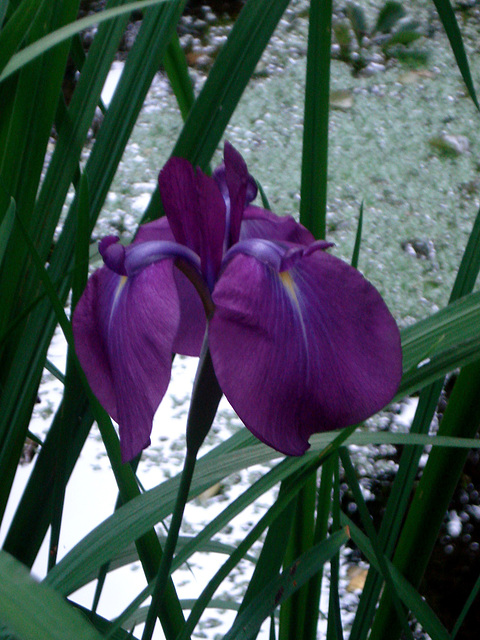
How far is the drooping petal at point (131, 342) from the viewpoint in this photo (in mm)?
359

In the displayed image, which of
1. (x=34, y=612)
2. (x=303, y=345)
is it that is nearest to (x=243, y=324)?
(x=303, y=345)

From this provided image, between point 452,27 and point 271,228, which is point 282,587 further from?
point 452,27

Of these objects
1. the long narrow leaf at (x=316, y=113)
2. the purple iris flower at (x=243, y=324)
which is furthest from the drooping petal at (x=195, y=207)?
the long narrow leaf at (x=316, y=113)

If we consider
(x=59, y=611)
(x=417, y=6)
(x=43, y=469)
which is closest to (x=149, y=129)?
(x=417, y=6)

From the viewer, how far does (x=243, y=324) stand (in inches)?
12.5

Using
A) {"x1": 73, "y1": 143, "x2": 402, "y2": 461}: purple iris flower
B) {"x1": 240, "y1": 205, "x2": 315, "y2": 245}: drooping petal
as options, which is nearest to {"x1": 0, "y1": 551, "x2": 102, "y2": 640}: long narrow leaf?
{"x1": 73, "y1": 143, "x2": 402, "y2": 461}: purple iris flower

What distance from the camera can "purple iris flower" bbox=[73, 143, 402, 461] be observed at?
1.05 ft

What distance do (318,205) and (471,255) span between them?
117 millimetres

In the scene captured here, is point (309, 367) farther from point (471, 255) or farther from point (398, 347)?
point (471, 255)

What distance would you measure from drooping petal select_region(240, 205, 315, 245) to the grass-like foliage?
0.30ft

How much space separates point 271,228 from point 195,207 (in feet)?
0.19

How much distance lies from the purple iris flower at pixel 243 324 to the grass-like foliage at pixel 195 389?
42mm

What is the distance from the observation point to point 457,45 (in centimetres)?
50

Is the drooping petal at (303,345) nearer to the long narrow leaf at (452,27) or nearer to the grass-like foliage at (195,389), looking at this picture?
the grass-like foliage at (195,389)
